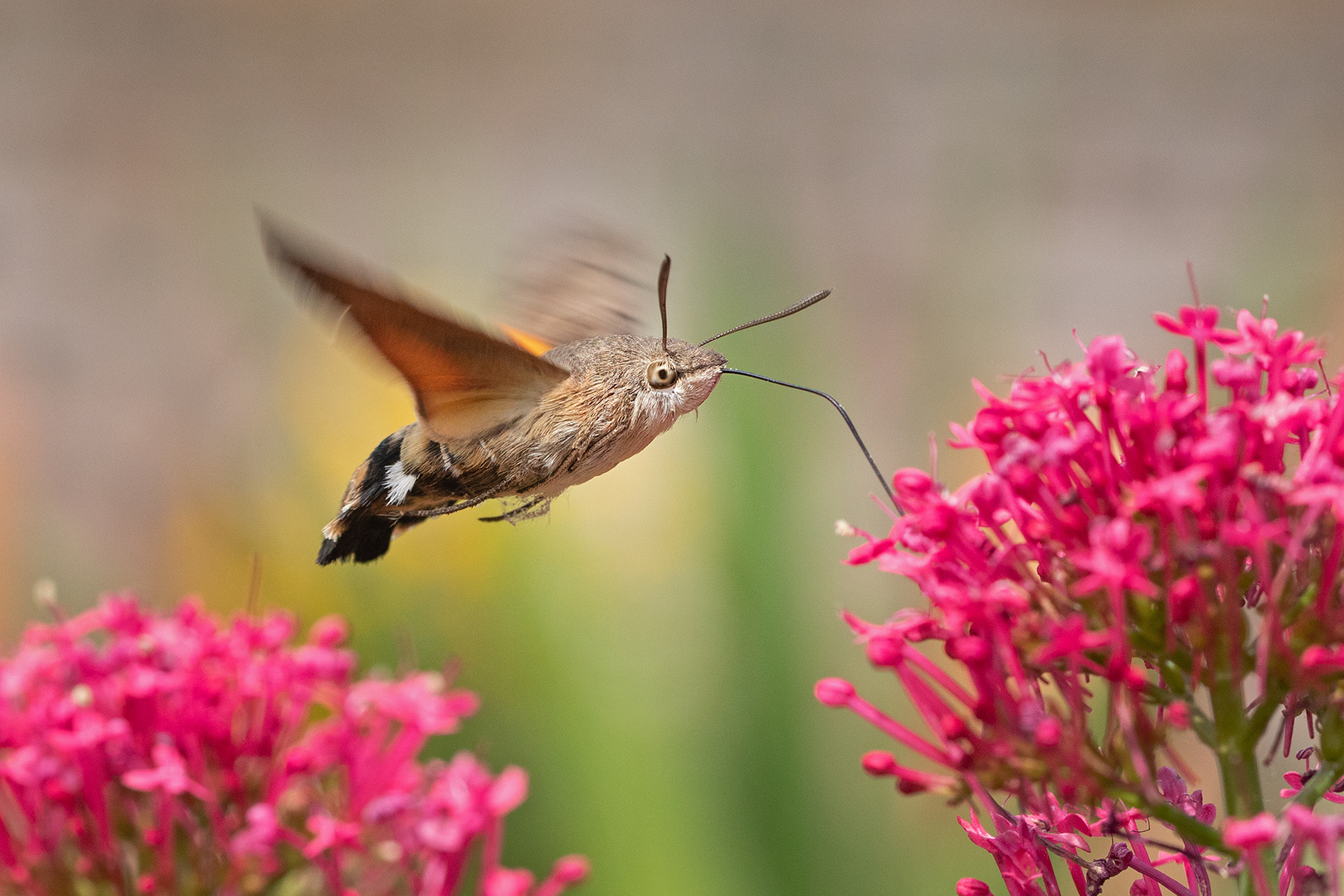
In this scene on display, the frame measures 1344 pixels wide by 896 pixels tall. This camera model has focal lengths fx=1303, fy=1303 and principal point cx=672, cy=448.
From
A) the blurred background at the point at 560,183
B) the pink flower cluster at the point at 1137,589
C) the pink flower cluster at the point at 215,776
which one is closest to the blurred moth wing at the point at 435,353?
the pink flower cluster at the point at 215,776

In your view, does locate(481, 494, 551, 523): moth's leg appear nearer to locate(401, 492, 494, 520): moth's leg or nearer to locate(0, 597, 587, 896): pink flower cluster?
locate(401, 492, 494, 520): moth's leg

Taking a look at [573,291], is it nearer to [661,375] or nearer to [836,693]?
[661,375]

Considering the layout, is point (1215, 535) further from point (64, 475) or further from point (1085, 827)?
point (64, 475)

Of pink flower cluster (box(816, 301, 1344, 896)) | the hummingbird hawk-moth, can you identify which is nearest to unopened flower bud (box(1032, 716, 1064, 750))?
pink flower cluster (box(816, 301, 1344, 896))

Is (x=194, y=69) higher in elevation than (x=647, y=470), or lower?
higher

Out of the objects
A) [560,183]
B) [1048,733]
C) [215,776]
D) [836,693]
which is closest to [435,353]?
[215,776]

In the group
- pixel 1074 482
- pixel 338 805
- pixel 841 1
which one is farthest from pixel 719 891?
pixel 841 1
